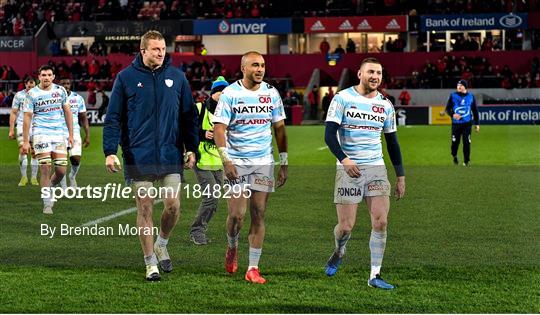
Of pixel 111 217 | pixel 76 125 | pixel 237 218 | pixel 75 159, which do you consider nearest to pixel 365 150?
pixel 237 218

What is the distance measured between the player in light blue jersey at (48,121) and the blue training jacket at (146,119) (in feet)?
19.8

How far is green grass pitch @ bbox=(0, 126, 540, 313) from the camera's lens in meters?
9.12

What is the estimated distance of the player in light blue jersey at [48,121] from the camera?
15914mm

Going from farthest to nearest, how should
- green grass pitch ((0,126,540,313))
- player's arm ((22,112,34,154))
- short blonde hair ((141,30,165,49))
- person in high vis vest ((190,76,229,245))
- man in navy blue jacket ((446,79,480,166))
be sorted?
man in navy blue jacket ((446,79,480,166)) → player's arm ((22,112,34,154)) → person in high vis vest ((190,76,229,245)) → short blonde hair ((141,30,165,49)) → green grass pitch ((0,126,540,313))

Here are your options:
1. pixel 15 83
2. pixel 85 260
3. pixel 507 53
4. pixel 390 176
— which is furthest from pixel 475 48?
pixel 85 260

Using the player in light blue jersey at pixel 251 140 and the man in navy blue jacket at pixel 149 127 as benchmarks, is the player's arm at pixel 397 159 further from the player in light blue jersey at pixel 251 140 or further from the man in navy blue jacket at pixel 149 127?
the man in navy blue jacket at pixel 149 127

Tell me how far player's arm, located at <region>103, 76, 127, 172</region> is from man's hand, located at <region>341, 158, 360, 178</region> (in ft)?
6.85

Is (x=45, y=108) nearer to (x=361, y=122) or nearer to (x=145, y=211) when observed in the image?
(x=145, y=211)

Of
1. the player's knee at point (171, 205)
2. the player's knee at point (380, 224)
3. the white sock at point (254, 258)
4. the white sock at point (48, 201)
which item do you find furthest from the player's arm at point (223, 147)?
the white sock at point (48, 201)

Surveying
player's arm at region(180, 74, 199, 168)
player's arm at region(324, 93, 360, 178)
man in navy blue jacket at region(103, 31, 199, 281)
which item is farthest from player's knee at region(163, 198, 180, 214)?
player's arm at region(324, 93, 360, 178)

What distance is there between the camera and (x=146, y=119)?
10000 millimetres

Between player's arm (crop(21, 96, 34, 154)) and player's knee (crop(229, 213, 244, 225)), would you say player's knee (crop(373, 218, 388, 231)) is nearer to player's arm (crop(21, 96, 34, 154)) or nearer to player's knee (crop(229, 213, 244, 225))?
player's knee (crop(229, 213, 244, 225))

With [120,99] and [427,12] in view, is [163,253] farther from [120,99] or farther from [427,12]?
[427,12]

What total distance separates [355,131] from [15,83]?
46.8 metres
